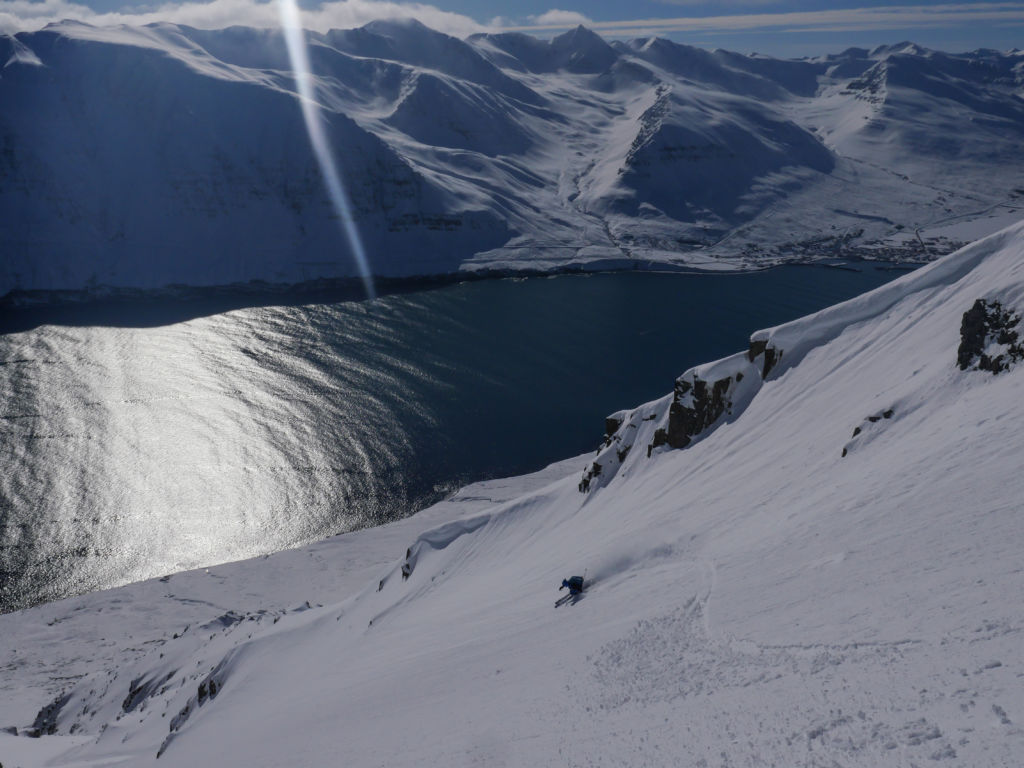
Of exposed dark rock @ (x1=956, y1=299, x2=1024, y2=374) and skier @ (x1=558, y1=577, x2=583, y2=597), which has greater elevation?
→ exposed dark rock @ (x1=956, y1=299, x2=1024, y2=374)

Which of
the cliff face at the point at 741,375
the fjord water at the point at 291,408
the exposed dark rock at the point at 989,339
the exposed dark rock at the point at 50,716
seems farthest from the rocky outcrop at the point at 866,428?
the fjord water at the point at 291,408

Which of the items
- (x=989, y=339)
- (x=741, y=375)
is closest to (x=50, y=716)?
(x=741, y=375)

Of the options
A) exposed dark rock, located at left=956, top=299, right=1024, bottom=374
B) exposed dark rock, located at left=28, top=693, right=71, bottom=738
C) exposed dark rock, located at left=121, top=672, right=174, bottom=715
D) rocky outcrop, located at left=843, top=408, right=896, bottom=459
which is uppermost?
exposed dark rock, located at left=956, top=299, right=1024, bottom=374

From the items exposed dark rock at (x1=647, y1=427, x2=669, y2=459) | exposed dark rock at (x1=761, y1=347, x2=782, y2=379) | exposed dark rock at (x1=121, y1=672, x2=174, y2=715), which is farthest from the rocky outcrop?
exposed dark rock at (x1=121, y1=672, x2=174, y2=715)

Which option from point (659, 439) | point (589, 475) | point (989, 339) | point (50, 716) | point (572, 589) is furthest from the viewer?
point (589, 475)

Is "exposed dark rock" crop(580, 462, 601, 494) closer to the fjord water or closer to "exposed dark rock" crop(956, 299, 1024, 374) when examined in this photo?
"exposed dark rock" crop(956, 299, 1024, 374)

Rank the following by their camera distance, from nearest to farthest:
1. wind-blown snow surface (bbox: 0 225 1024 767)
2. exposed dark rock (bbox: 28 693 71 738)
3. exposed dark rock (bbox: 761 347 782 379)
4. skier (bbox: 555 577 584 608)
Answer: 1. wind-blown snow surface (bbox: 0 225 1024 767)
2. skier (bbox: 555 577 584 608)
3. exposed dark rock (bbox: 761 347 782 379)
4. exposed dark rock (bbox: 28 693 71 738)

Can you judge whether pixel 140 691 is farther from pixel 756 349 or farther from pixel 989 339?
pixel 989 339

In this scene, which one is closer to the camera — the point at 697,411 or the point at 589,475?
the point at 697,411
